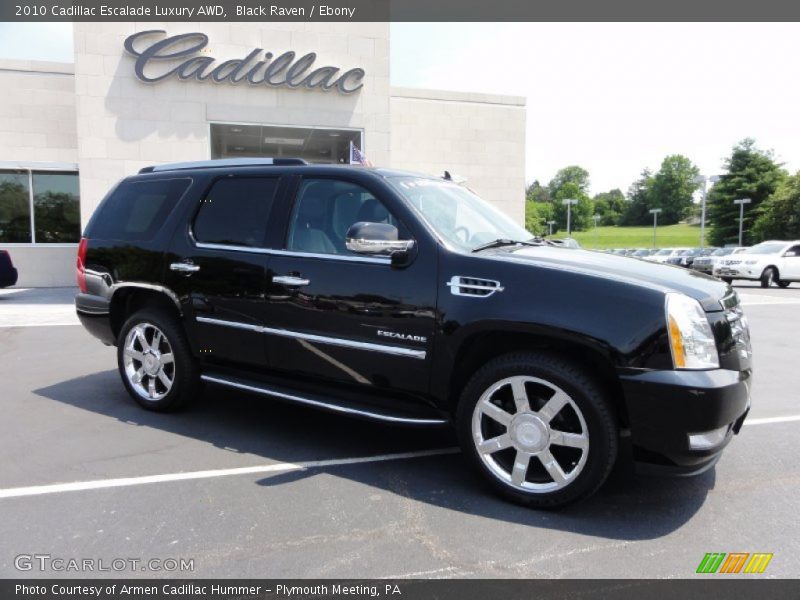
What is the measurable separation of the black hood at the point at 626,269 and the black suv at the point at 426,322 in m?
0.02

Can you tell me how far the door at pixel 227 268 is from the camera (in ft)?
13.5

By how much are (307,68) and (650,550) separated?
15.6m

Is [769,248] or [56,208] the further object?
[769,248]

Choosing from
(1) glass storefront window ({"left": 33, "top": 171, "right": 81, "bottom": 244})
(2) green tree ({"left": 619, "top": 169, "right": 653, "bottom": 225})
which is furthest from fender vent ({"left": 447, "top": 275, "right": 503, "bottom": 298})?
(2) green tree ({"left": 619, "top": 169, "right": 653, "bottom": 225})

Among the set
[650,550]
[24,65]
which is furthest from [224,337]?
[24,65]

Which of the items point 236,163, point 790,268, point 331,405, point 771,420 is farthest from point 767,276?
point 331,405

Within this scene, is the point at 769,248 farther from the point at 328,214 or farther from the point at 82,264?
the point at 82,264

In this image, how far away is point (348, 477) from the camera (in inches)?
140

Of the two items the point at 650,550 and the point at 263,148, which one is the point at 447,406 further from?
the point at 263,148

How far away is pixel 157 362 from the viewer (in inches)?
185

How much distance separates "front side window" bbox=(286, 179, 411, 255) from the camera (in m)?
3.83

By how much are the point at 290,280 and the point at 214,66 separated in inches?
540

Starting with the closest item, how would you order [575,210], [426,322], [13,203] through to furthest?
[426,322] → [13,203] → [575,210]

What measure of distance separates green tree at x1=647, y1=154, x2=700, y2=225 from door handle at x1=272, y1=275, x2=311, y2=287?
133 metres
